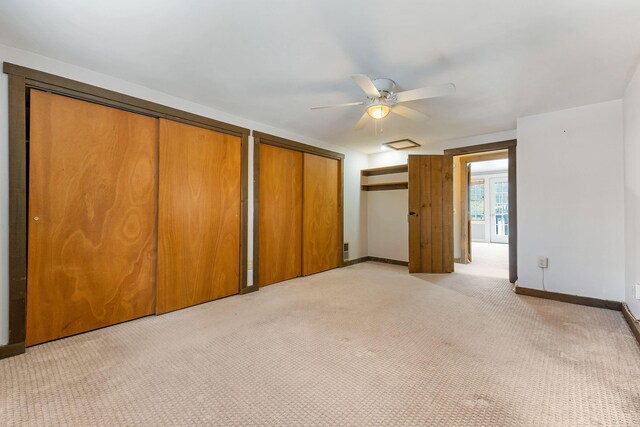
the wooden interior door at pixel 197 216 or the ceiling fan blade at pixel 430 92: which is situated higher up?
the ceiling fan blade at pixel 430 92

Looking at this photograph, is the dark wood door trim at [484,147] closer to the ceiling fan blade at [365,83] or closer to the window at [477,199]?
the ceiling fan blade at [365,83]

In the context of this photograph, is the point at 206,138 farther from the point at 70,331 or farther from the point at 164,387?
the point at 164,387

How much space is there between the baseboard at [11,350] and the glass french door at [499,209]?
33.7ft

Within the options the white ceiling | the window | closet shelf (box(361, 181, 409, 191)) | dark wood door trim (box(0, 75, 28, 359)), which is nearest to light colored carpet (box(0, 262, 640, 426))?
dark wood door trim (box(0, 75, 28, 359))

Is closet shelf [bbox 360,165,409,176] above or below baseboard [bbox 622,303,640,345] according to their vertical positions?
above

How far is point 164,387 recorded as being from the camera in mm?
1661

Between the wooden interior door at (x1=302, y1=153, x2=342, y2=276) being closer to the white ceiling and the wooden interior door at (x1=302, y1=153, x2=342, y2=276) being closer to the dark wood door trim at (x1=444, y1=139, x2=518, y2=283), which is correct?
the white ceiling

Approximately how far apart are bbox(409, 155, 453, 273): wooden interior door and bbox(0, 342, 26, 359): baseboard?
451 cm

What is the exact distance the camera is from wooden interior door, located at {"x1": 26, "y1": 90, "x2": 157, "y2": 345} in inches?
85.3

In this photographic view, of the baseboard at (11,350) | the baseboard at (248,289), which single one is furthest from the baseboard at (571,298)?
the baseboard at (11,350)

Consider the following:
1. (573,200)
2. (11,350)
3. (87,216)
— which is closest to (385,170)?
(573,200)

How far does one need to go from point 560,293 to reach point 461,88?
262 cm

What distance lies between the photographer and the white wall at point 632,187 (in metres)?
2.40

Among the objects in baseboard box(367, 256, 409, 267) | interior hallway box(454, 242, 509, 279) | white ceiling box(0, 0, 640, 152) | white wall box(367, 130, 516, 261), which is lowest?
interior hallway box(454, 242, 509, 279)
